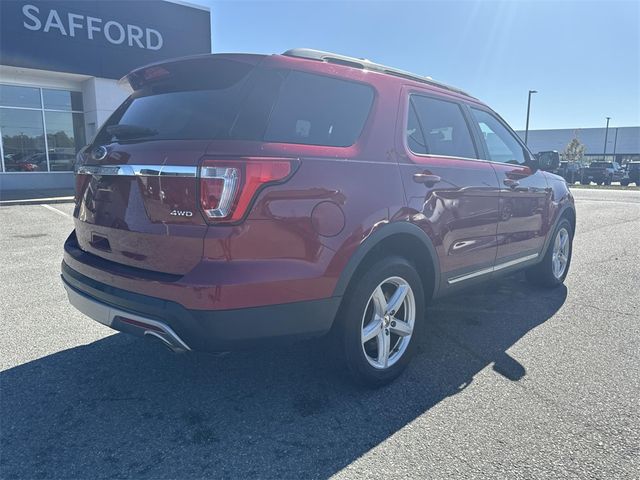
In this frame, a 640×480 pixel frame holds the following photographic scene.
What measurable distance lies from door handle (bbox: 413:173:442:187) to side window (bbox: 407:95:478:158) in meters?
0.19

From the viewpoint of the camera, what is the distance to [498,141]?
437 cm

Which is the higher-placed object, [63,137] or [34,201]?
[63,137]

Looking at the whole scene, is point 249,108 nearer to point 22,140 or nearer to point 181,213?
point 181,213

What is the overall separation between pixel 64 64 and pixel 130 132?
16166 millimetres

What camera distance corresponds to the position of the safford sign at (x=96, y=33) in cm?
1484

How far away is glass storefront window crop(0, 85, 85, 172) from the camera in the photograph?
16.2 m

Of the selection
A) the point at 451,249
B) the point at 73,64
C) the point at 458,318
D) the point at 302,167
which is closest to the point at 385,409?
the point at 451,249

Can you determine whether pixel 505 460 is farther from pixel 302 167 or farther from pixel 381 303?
pixel 302 167

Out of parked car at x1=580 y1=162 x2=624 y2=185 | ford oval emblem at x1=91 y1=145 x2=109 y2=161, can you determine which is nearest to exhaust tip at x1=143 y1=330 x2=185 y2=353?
ford oval emblem at x1=91 y1=145 x2=109 y2=161

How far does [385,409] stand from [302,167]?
1.51m

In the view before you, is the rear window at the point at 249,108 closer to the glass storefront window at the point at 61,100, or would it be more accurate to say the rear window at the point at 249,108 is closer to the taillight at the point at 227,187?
the taillight at the point at 227,187

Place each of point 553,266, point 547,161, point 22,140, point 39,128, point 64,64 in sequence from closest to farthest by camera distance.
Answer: point 547,161
point 553,266
point 64,64
point 22,140
point 39,128

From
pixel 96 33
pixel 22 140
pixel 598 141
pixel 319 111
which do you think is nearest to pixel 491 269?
pixel 319 111

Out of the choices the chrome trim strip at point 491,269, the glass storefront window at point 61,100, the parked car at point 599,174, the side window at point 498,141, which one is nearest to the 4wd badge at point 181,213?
the chrome trim strip at point 491,269
